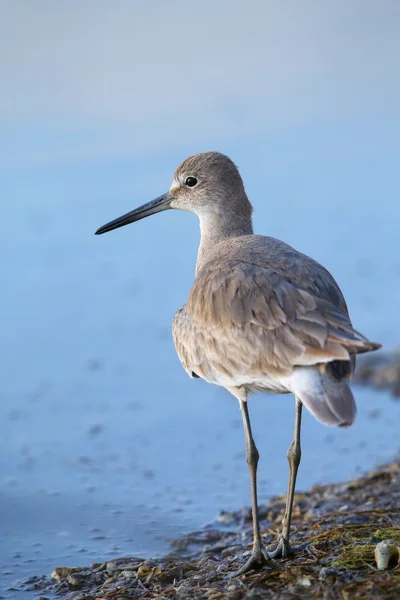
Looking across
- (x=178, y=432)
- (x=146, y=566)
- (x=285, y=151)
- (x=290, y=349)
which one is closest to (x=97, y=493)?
(x=178, y=432)

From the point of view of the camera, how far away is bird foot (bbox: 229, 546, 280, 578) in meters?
4.65

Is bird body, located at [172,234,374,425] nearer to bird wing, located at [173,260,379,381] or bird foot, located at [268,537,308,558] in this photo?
bird wing, located at [173,260,379,381]

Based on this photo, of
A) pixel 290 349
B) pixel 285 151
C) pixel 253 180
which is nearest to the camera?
pixel 290 349

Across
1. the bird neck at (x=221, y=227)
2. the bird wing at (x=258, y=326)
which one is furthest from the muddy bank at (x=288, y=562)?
the bird neck at (x=221, y=227)

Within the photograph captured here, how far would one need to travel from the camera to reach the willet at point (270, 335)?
13.8 ft

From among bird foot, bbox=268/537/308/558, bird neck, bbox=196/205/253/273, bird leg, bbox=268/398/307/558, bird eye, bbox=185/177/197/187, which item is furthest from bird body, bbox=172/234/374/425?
bird eye, bbox=185/177/197/187

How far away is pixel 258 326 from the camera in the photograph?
14.8ft

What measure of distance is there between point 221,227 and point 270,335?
1765 millimetres

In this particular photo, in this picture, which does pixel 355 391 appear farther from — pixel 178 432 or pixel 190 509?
pixel 190 509

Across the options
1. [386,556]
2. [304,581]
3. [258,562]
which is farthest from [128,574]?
[386,556]

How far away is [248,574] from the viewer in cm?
462

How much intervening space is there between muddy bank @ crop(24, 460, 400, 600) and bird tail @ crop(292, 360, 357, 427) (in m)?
0.65

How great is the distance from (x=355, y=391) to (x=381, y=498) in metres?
2.32

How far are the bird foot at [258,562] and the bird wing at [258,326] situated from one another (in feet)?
2.63
